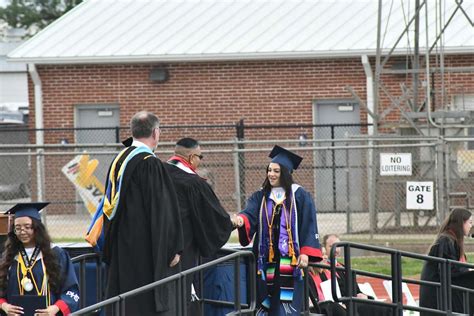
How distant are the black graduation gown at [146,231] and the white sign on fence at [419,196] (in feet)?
37.5

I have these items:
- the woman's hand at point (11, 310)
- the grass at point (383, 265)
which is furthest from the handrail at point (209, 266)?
the grass at point (383, 265)

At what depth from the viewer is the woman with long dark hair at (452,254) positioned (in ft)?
37.7

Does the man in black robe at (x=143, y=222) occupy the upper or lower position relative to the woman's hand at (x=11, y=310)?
upper

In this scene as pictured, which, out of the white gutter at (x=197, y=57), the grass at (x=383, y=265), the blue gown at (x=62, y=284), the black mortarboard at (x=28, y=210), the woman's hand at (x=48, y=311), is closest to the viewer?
the woman's hand at (x=48, y=311)

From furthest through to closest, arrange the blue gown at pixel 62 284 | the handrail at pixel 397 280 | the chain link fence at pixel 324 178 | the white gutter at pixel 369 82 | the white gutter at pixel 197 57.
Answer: the white gutter at pixel 197 57, the white gutter at pixel 369 82, the chain link fence at pixel 324 178, the handrail at pixel 397 280, the blue gown at pixel 62 284

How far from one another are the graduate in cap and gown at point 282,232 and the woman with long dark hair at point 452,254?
6.99 ft

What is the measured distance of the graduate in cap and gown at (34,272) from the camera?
27.0 feet

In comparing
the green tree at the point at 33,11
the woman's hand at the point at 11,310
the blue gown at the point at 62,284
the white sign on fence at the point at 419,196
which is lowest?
the woman's hand at the point at 11,310

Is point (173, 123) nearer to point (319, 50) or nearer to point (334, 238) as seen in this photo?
point (319, 50)

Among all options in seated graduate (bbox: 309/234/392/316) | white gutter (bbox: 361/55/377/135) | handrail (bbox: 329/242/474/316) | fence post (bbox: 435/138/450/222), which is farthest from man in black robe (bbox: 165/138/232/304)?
white gutter (bbox: 361/55/377/135)

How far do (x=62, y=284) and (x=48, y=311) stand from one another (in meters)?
0.23

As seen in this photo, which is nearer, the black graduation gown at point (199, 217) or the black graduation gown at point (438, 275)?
the black graduation gown at point (199, 217)

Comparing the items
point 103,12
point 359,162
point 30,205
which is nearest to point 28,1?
point 103,12

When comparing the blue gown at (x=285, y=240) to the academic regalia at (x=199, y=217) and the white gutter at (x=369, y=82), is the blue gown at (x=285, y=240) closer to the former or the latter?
the academic regalia at (x=199, y=217)
